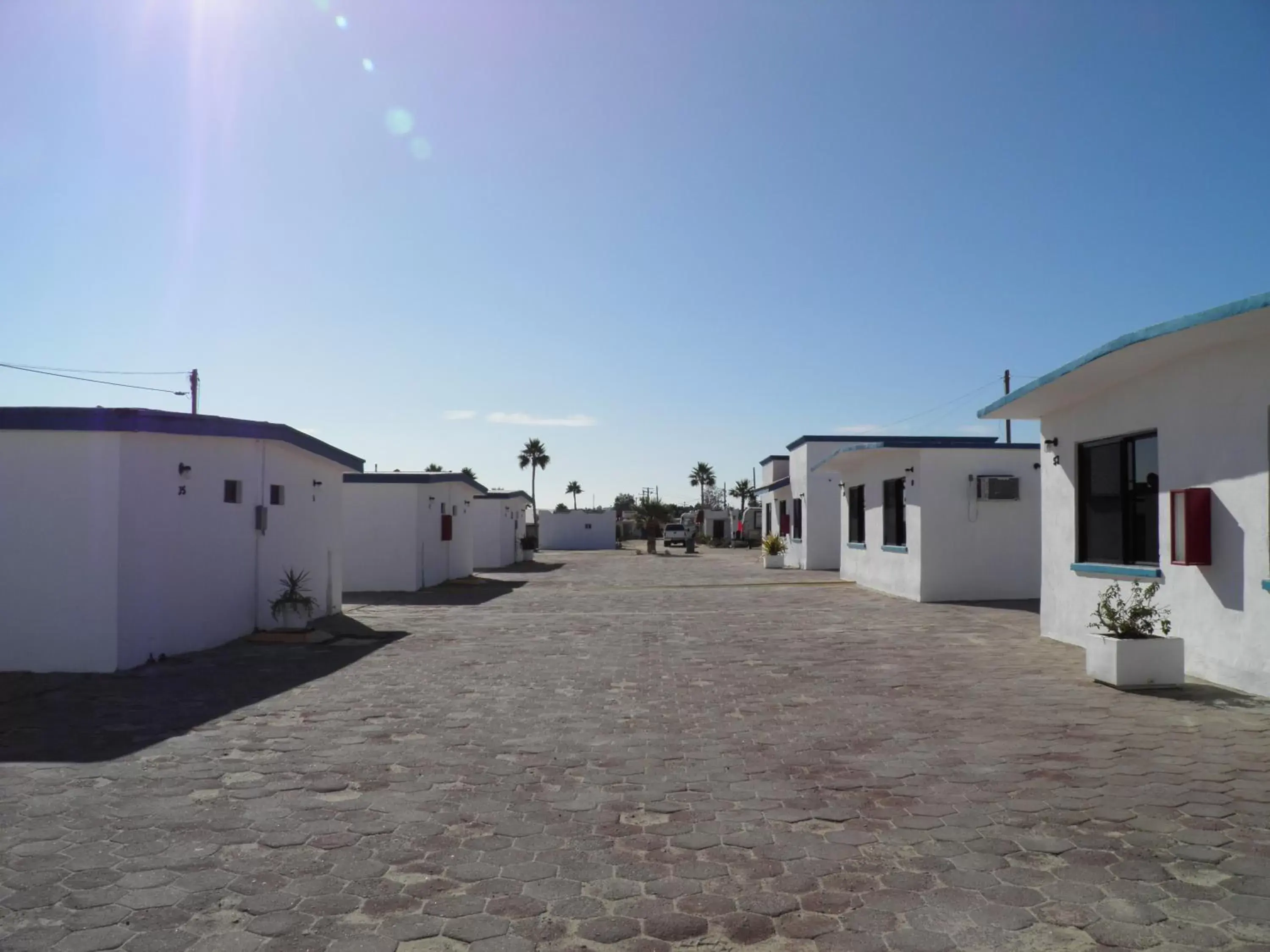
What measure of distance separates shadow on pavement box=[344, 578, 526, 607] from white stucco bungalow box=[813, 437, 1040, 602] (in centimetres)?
922

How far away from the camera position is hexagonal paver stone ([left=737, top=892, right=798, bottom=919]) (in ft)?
12.4

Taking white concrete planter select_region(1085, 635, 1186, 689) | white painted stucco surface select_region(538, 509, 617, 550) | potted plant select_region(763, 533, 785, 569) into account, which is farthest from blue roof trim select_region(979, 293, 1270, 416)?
white painted stucco surface select_region(538, 509, 617, 550)

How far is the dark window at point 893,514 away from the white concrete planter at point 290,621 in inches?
471

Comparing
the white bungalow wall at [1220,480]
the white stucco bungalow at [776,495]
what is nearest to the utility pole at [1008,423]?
the white stucco bungalow at [776,495]

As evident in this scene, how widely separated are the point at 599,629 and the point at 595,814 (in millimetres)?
8443

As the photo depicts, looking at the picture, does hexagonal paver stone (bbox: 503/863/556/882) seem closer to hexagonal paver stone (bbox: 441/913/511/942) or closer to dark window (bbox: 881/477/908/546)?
hexagonal paver stone (bbox: 441/913/511/942)

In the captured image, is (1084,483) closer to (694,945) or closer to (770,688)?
(770,688)

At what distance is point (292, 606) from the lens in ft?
44.0

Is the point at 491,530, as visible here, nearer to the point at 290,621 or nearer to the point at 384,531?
the point at 384,531

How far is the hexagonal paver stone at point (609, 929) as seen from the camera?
3.56 m

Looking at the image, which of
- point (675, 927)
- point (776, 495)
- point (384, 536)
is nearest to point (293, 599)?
point (384, 536)

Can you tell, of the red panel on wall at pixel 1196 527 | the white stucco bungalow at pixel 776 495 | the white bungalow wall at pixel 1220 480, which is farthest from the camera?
the white stucco bungalow at pixel 776 495

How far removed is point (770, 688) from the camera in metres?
8.61

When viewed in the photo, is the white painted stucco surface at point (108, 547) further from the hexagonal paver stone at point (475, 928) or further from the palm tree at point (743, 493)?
the palm tree at point (743, 493)
